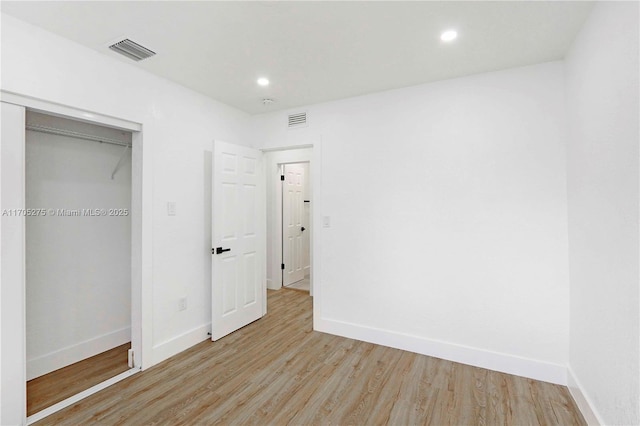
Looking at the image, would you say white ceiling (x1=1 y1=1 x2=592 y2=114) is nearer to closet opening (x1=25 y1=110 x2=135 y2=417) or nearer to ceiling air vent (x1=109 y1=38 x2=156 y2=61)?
ceiling air vent (x1=109 y1=38 x2=156 y2=61)

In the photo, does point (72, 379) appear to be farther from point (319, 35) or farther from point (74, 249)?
point (319, 35)

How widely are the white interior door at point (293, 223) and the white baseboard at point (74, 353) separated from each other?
2.57 m

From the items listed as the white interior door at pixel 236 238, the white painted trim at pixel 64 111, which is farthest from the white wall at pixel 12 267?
the white interior door at pixel 236 238

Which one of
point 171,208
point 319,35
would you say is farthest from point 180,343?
point 319,35

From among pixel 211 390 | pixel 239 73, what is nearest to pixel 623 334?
pixel 211 390

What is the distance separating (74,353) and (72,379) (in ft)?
1.18

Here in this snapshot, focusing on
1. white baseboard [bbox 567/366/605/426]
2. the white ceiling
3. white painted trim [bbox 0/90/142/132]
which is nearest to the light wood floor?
white baseboard [bbox 567/366/605/426]

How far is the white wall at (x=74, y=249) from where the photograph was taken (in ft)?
8.29

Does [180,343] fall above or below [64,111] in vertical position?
below

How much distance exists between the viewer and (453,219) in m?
2.76

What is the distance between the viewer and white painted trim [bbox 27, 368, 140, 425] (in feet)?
6.54

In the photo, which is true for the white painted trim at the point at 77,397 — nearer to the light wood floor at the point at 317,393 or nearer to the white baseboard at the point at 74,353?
the light wood floor at the point at 317,393

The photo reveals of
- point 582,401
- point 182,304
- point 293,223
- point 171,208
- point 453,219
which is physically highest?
point 171,208

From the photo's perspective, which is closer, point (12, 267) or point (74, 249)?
point (12, 267)
